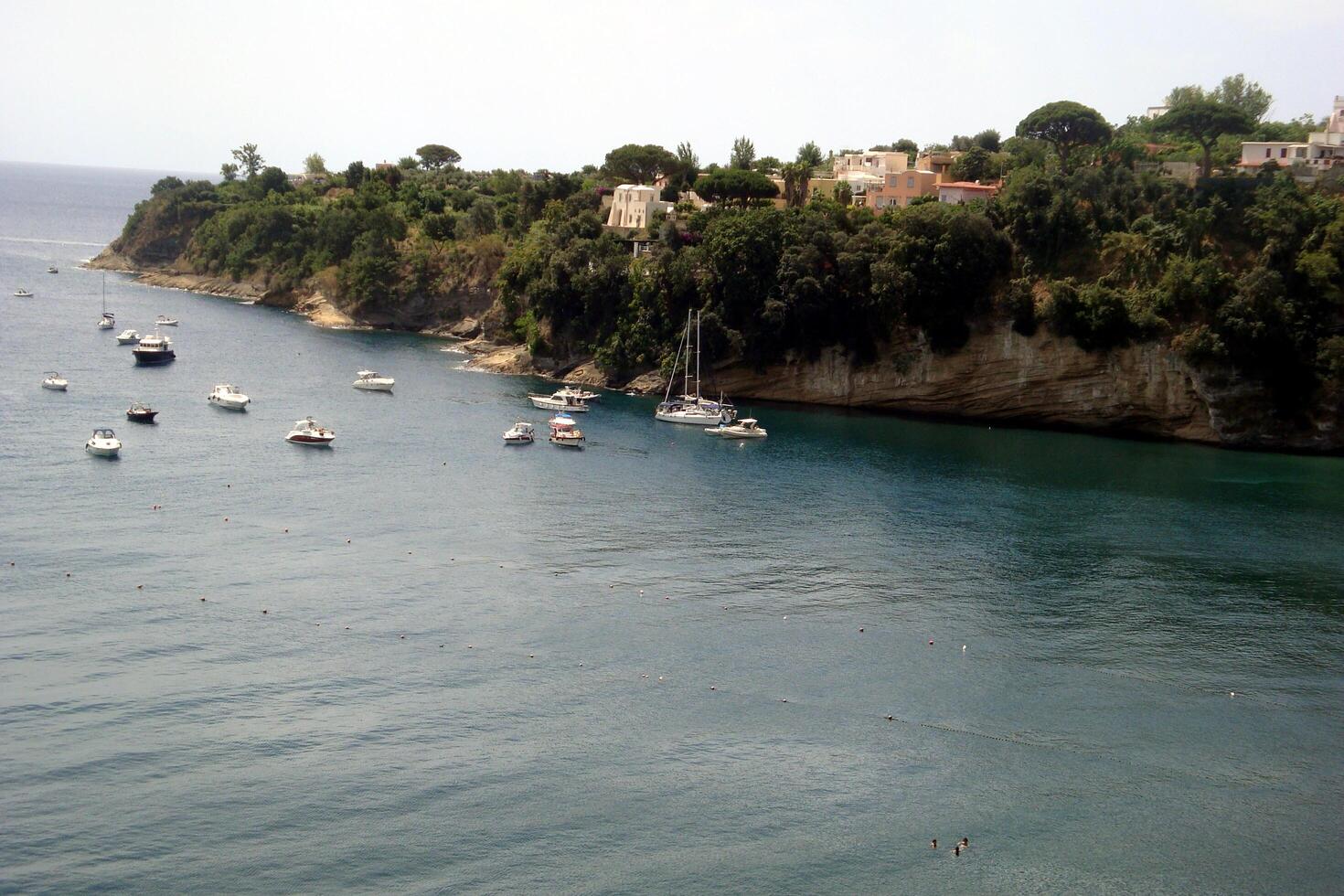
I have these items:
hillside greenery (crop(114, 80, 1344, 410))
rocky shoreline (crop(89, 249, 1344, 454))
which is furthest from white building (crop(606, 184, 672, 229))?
rocky shoreline (crop(89, 249, 1344, 454))

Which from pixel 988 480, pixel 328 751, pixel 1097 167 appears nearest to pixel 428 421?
pixel 988 480

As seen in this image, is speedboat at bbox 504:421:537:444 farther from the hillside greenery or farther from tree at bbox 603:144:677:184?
tree at bbox 603:144:677:184

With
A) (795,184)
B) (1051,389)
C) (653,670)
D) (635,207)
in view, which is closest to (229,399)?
(635,207)

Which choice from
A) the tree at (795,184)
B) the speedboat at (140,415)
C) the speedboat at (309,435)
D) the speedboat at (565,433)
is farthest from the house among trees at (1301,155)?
the speedboat at (140,415)

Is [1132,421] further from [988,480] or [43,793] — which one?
[43,793]

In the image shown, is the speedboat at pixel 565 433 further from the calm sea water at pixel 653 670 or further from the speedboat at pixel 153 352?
the speedboat at pixel 153 352
